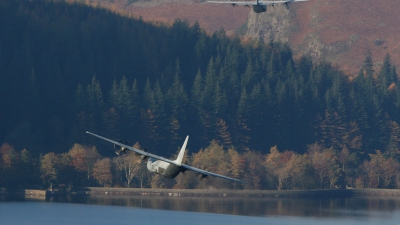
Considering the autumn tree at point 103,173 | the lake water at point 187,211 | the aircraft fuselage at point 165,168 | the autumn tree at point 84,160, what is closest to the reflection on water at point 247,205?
the lake water at point 187,211

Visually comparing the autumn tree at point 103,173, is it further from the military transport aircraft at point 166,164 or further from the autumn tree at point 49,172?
the military transport aircraft at point 166,164

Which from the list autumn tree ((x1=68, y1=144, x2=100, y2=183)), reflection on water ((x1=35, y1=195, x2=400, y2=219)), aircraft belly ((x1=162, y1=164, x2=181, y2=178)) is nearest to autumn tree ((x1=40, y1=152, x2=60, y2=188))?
autumn tree ((x1=68, y1=144, x2=100, y2=183))

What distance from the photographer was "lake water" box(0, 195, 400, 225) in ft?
525

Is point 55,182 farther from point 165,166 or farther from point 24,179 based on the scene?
point 165,166

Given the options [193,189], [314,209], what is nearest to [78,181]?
[193,189]

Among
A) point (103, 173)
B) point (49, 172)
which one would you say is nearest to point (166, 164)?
point (49, 172)

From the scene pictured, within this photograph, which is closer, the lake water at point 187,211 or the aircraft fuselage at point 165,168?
the aircraft fuselage at point 165,168

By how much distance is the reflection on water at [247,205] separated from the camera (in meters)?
177

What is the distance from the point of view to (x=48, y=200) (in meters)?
176

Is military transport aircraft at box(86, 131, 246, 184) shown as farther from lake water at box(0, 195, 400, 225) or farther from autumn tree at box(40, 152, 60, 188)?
autumn tree at box(40, 152, 60, 188)

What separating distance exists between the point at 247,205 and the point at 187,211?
1588 cm

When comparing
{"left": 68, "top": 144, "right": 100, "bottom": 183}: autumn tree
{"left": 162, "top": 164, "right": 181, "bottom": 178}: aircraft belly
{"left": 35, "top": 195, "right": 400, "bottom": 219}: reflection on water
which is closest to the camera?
{"left": 162, "top": 164, "right": 181, "bottom": 178}: aircraft belly

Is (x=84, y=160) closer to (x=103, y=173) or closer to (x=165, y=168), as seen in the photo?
(x=103, y=173)

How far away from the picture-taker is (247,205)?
18562cm
